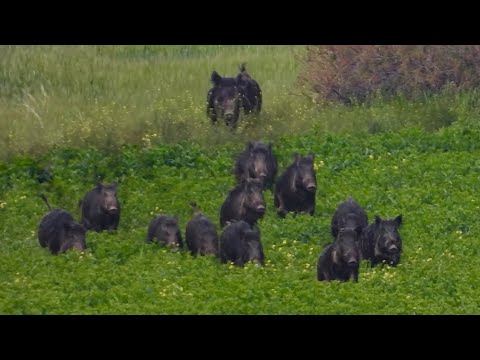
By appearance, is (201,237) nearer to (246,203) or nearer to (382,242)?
(246,203)

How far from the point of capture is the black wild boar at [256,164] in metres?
22.2

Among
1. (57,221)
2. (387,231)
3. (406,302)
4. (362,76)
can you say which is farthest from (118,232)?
(362,76)

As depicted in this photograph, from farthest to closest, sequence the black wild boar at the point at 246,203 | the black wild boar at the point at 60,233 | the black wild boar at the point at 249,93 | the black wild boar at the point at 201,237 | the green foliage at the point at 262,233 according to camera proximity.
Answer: the black wild boar at the point at 249,93 → the black wild boar at the point at 246,203 → the black wild boar at the point at 60,233 → the black wild boar at the point at 201,237 → the green foliage at the point at 262,233

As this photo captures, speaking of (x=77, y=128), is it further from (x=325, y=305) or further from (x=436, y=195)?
(x=325, y=305)

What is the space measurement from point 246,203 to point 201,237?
53.1 inches

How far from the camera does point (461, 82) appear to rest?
95.1 feet

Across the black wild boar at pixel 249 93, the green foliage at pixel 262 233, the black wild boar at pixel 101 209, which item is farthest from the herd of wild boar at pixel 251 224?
the black wild boar at pixel 249 93

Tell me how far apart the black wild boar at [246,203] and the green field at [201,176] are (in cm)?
37

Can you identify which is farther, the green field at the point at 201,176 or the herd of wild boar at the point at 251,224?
the herd of wild boar at the point at 251,224

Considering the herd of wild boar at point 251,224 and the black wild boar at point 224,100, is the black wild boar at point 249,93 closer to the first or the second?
the black wild boar at point 224,100

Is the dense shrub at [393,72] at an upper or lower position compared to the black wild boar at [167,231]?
upper

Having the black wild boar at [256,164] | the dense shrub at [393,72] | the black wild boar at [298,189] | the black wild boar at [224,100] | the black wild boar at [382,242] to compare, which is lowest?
the black wild boar at [382,242]

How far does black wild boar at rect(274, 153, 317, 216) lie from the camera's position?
21.1 m

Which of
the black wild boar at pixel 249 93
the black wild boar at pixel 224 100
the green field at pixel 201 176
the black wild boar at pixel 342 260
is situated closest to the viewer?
the green field at pixel 201 176
